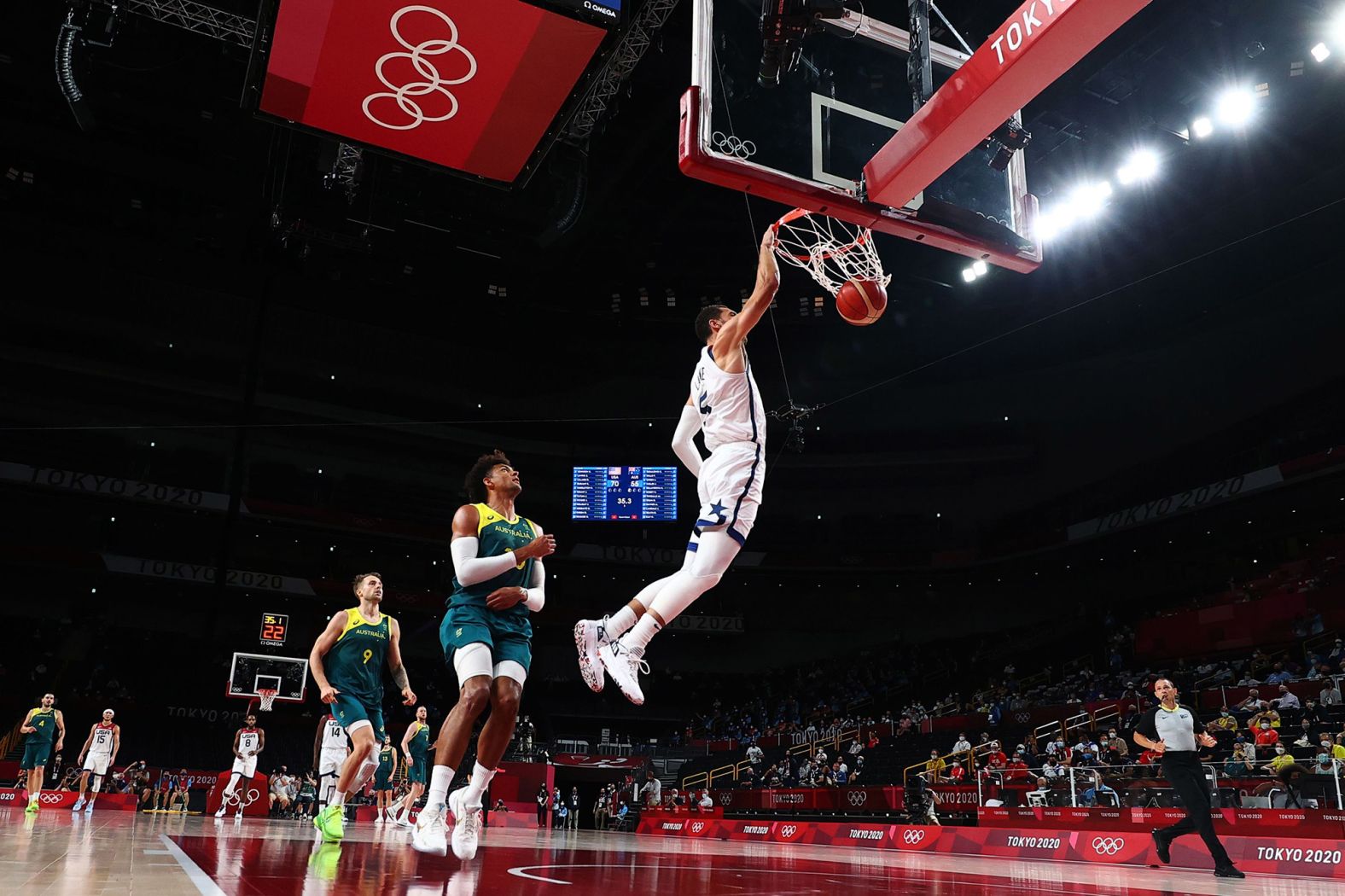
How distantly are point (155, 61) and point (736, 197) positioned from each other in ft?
37.9

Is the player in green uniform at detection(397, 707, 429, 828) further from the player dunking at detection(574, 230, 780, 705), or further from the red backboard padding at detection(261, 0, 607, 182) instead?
the player dunking at detection(574, 230, 780, 705)

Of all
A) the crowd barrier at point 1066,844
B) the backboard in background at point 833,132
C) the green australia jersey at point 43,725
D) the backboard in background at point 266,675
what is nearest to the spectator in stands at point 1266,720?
the crowd barrier at point 1066,844

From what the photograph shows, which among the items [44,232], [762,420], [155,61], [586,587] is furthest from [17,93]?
[586,587]

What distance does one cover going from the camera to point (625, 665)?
219 inches

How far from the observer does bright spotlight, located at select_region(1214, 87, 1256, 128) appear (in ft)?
49.0

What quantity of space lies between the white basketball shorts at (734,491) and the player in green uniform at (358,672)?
331cm

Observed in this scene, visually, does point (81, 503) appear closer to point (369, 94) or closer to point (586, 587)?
point (586, 587)

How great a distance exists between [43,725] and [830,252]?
13348 mm

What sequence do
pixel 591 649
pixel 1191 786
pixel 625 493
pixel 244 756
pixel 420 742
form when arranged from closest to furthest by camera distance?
pixel 591 649, pixel 1191 786, pixel 420 742, pixel 244 756, pixel 625 493

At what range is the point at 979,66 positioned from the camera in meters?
6.29

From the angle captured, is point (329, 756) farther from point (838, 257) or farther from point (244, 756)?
point (838, 257)

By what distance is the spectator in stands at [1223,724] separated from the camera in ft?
51.0

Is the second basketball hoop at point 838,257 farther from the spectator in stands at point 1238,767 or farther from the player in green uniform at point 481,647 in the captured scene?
the spectator in stands at point 1238,767

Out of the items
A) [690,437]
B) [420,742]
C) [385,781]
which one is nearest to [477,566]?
[690,437]
